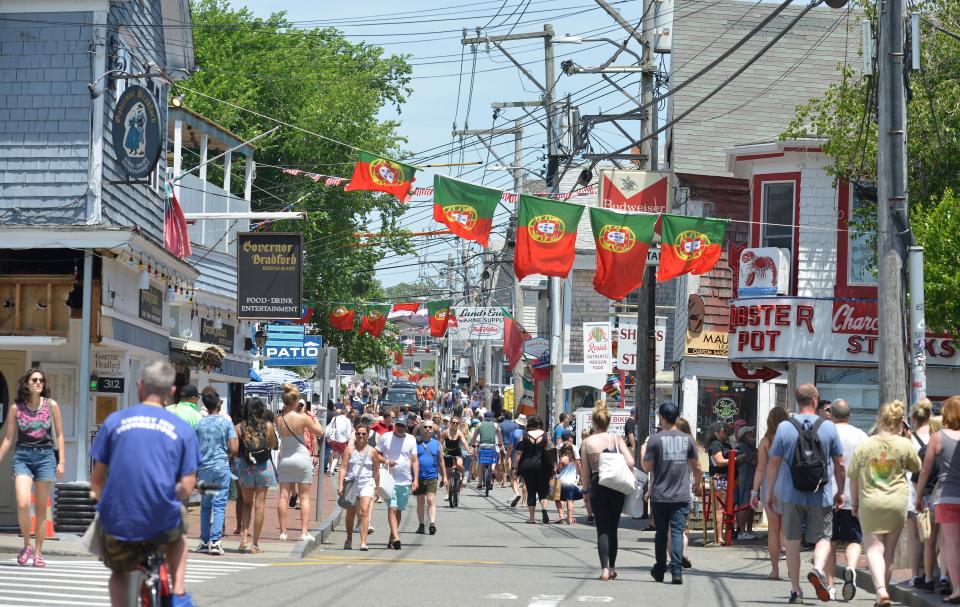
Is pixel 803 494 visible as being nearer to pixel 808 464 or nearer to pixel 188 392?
pixel 808 464

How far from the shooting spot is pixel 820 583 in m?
12.3

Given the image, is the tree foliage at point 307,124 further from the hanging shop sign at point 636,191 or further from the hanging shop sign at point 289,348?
the hanging shop sign at point 636,191

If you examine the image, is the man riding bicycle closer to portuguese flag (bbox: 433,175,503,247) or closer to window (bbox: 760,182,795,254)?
window (bbox: 760,182,795,254)

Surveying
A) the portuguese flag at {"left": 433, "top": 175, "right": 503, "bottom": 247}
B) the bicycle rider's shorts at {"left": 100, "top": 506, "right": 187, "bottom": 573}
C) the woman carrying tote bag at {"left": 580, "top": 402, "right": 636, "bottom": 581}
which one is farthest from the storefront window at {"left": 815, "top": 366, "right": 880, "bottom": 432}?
the bicycle rider's shorts at {"left": 100, "top": 506, "right": 187, "bottom": 573}

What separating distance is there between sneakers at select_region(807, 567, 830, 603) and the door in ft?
34.1

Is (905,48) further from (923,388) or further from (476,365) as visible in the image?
(476,365)

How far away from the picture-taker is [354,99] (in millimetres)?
45938

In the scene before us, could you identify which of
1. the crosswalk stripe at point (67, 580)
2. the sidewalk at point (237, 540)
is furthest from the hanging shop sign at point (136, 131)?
the crosswalk stripe at point (67, 580)

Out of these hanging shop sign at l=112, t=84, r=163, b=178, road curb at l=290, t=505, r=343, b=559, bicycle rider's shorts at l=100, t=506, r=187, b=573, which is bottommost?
road curb at l=290, t=505, r=343, b=559

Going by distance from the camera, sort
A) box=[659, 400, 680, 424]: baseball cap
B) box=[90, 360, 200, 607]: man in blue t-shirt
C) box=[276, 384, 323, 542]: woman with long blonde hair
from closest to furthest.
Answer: box=[90, 360, 200, 607]: man in blue t-shirt → box=[659, 400, 680, 424]: baseball cap → box=[276, 384, 323, 542]: woman with long blonde hair

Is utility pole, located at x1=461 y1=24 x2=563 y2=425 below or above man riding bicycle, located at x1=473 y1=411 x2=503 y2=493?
above

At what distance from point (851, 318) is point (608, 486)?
13.2m

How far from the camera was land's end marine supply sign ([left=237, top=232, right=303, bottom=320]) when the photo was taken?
2773cm

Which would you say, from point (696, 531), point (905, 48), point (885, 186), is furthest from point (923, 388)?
point (696, 531)
